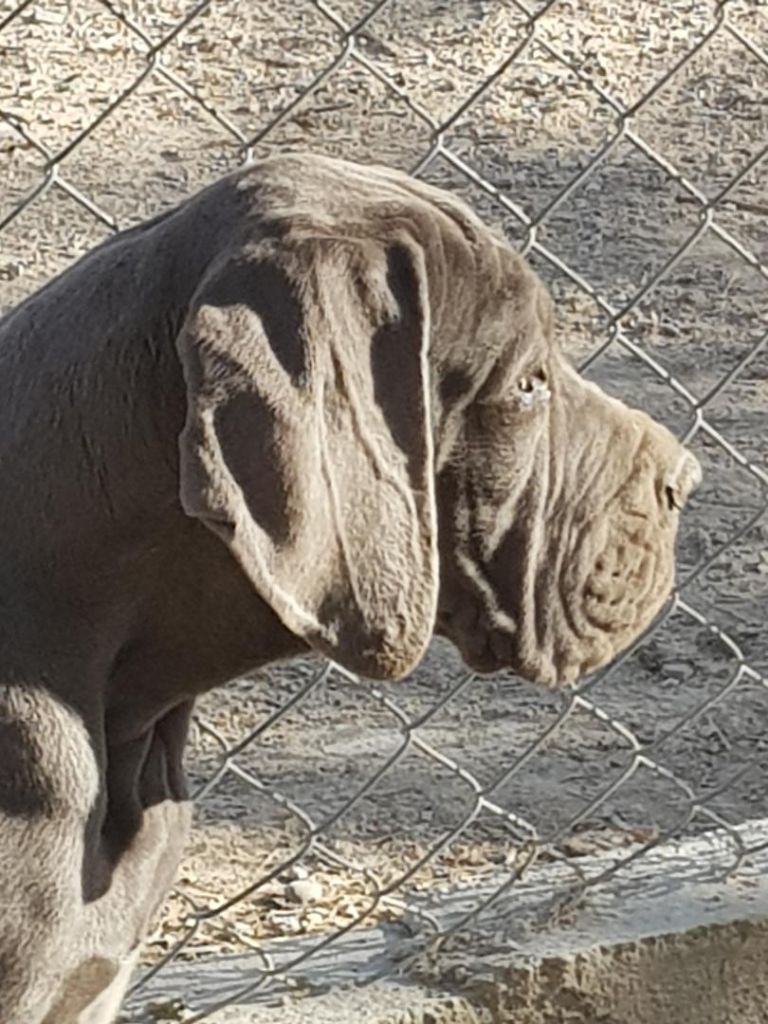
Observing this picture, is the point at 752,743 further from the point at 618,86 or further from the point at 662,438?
the point at 618,86

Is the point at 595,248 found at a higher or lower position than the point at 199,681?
lower

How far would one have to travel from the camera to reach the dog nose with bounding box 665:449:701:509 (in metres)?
2.68

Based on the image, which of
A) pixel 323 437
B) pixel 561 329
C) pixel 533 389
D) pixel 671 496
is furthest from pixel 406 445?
pixel 561 329

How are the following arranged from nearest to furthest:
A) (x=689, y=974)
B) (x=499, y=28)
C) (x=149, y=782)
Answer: (x=149, y=782), (x=689, y=974), (x=499, y=28)

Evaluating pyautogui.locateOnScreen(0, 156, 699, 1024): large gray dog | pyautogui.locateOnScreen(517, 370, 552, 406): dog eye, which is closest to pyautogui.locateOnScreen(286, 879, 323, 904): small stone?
pyautogui.locateOnScreen(0, 156, 699, 1024): large gray dog

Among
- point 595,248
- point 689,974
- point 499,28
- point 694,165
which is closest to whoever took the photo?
point 689,974

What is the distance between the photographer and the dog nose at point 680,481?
8.78 ft

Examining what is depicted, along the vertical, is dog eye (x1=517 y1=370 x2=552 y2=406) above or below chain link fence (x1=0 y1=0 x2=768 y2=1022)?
above

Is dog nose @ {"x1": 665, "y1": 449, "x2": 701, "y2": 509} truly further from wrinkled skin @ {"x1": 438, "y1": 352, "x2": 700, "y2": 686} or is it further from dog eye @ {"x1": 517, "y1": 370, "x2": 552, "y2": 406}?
dog eye @ {"x1": 517, "y1": 370, "x2": 552, "y2": 406}

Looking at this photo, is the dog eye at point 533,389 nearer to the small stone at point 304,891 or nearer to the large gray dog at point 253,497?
the large gray dog at point 253,497

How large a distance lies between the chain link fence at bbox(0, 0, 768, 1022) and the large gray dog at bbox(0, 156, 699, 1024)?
438 mm

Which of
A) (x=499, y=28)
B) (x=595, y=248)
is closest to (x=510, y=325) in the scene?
(x=595, y=248)

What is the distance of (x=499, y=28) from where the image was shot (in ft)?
20.5

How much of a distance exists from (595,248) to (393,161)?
1.65ft
